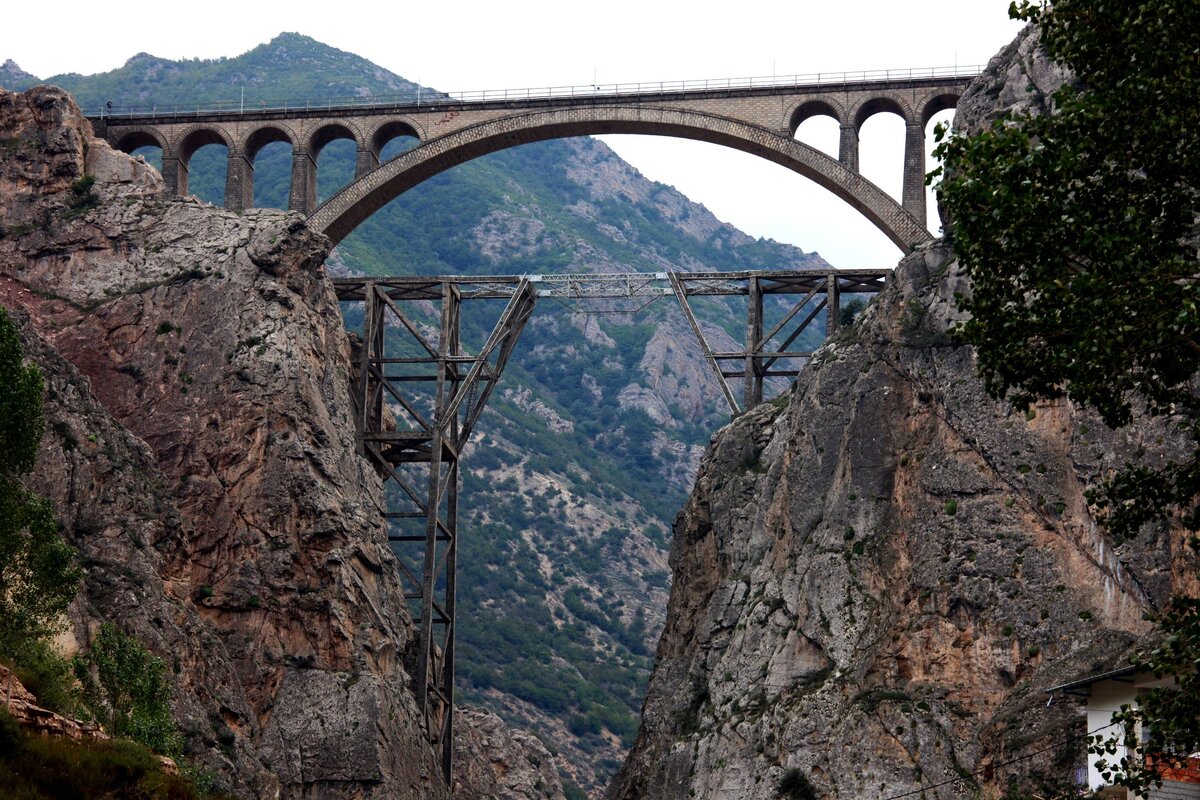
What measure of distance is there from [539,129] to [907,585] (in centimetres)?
2348

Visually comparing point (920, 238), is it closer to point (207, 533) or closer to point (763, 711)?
point (763, 711)

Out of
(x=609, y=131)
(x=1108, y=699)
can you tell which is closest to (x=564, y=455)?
(x=609, y=131)

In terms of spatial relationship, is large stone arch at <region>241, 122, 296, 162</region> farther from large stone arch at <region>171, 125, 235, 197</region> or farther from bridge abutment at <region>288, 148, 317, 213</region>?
bridge abutment at <region>288, 148, 317, 213</region>

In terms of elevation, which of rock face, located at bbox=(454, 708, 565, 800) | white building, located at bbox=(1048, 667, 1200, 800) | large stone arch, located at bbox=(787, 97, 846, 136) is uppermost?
large stone arch, located at bbox=(787, 97, 846, 136)

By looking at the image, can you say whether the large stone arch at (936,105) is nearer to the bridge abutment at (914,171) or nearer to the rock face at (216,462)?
the bridge abutment at (914,171)

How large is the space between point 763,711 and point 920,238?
58.4 ft

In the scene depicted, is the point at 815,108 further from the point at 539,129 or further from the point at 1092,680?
the point at 1092,680

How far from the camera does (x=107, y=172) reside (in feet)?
204

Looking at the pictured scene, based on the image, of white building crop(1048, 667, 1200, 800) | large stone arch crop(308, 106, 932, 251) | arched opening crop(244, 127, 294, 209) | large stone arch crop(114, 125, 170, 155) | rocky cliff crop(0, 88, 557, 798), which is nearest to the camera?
white building crop(1048, 667, 1200, 800)

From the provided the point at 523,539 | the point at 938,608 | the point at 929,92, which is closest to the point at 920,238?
the point at 929,92

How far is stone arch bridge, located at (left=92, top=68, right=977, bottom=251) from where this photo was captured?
6103 centimetres

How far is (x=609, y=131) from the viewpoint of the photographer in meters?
64.1

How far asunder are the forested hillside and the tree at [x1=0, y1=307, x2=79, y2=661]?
59.7 m

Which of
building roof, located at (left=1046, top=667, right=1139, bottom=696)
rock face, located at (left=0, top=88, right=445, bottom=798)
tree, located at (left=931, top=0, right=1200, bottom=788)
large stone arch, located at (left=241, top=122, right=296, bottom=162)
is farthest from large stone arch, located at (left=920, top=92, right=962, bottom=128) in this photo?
tree, located at (left=931, top=0, right=1200, bottom=788)
